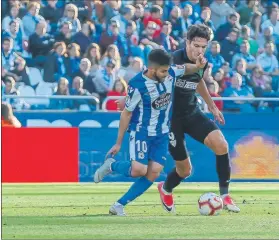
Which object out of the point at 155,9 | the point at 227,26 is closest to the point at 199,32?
the point at 155,9

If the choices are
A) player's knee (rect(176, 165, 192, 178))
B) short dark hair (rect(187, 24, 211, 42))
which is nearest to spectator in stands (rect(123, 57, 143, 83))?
player's knee (rect(176, 165, 192, 178))

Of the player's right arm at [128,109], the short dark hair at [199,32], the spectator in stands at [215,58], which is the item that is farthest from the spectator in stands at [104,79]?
the player's right arm at [128,109]

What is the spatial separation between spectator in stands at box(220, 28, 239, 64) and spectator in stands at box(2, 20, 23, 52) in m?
4.57

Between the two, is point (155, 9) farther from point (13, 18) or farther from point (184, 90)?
point (184, 90)

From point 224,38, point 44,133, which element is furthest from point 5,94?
point 224,38

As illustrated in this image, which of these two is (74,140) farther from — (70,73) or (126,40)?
(126,40)

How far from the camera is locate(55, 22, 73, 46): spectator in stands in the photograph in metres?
22.1

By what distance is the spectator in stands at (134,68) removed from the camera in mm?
21016

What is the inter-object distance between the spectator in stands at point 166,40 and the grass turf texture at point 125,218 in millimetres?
6340

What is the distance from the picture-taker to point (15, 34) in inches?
856

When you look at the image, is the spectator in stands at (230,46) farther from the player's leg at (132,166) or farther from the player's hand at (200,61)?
the player's leg at (132,166)

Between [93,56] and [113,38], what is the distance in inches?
44.2

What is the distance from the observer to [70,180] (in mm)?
19672

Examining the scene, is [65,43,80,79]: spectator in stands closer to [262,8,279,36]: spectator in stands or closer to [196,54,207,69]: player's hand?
[262,8,279,36]: spectator in stands
